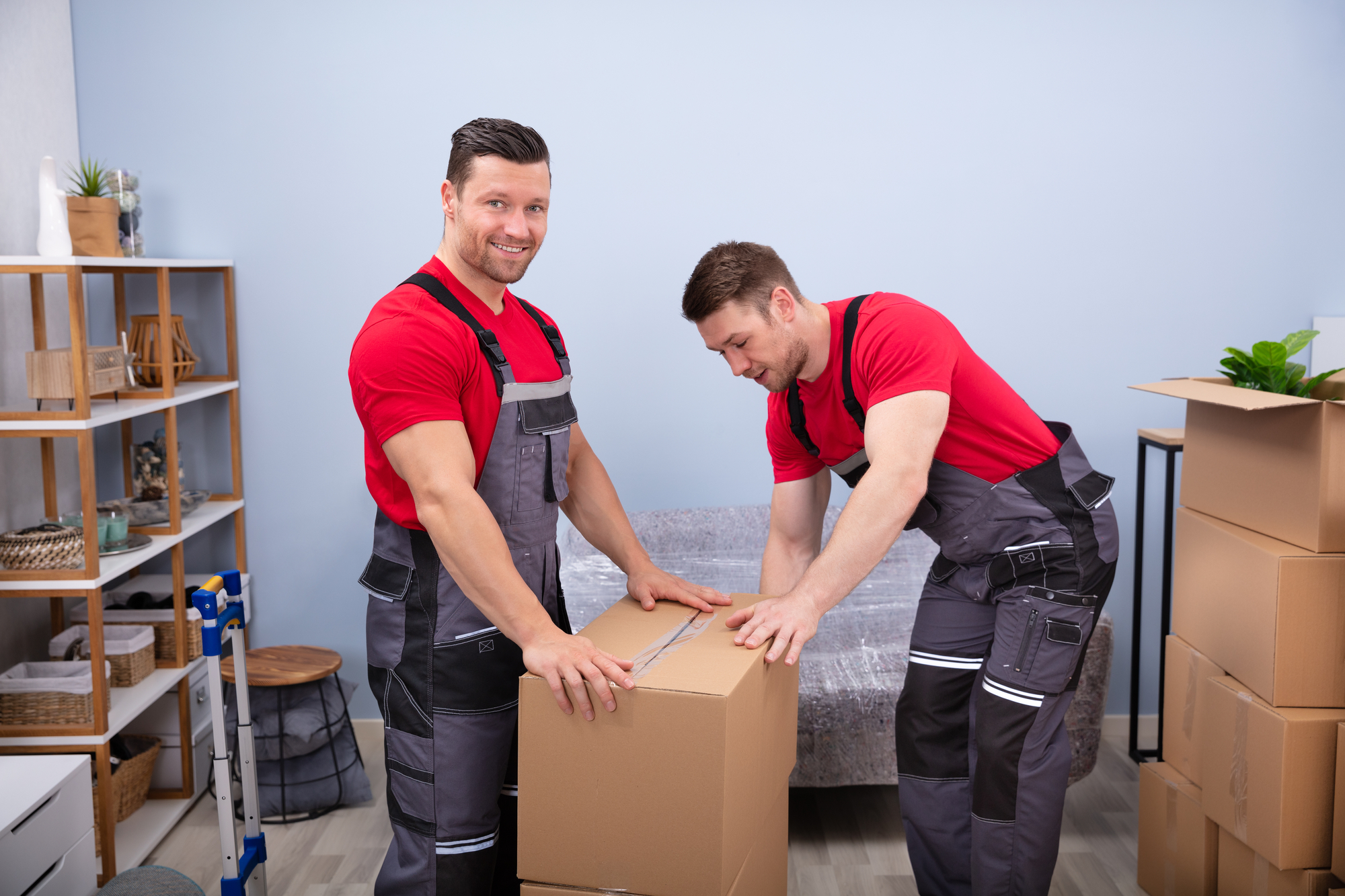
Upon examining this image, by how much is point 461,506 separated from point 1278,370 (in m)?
1.59

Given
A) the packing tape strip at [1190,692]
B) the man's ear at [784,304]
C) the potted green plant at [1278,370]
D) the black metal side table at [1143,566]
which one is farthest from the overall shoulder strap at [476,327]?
the black metal side table at [1143,566]

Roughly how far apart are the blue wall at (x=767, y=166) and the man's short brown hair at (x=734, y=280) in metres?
1.28

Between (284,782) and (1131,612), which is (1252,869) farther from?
(284,782)

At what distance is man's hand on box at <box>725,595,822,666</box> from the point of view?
1417mm

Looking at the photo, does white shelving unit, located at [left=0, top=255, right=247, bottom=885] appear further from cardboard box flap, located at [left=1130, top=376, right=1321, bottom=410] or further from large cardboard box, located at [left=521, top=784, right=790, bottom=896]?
cardboard box flap, located at [left=1130, top=376, right=1321, bottom=410]

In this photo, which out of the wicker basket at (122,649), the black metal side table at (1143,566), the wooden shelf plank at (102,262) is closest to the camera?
the wooden shelf plank at (102,262)

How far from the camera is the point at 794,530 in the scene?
6.71ft

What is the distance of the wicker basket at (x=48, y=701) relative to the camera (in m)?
2.31

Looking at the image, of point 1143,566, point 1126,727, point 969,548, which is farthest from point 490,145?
point 1126,727

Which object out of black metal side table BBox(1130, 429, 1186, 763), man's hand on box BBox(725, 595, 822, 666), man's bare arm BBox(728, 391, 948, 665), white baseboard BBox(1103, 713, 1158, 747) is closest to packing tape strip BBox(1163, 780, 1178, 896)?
black metal side table BBox(1130, 429, 1186, 763)

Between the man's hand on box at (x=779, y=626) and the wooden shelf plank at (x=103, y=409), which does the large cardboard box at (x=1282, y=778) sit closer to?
the man's hand on box at (x=779, y=626)

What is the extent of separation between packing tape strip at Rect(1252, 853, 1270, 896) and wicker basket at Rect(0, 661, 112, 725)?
2.46m

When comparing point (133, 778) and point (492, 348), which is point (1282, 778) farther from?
point (133, 778)

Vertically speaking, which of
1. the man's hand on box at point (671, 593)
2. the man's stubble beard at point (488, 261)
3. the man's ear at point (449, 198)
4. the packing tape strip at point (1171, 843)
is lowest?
the packing tape strip at point (1171, 843)
